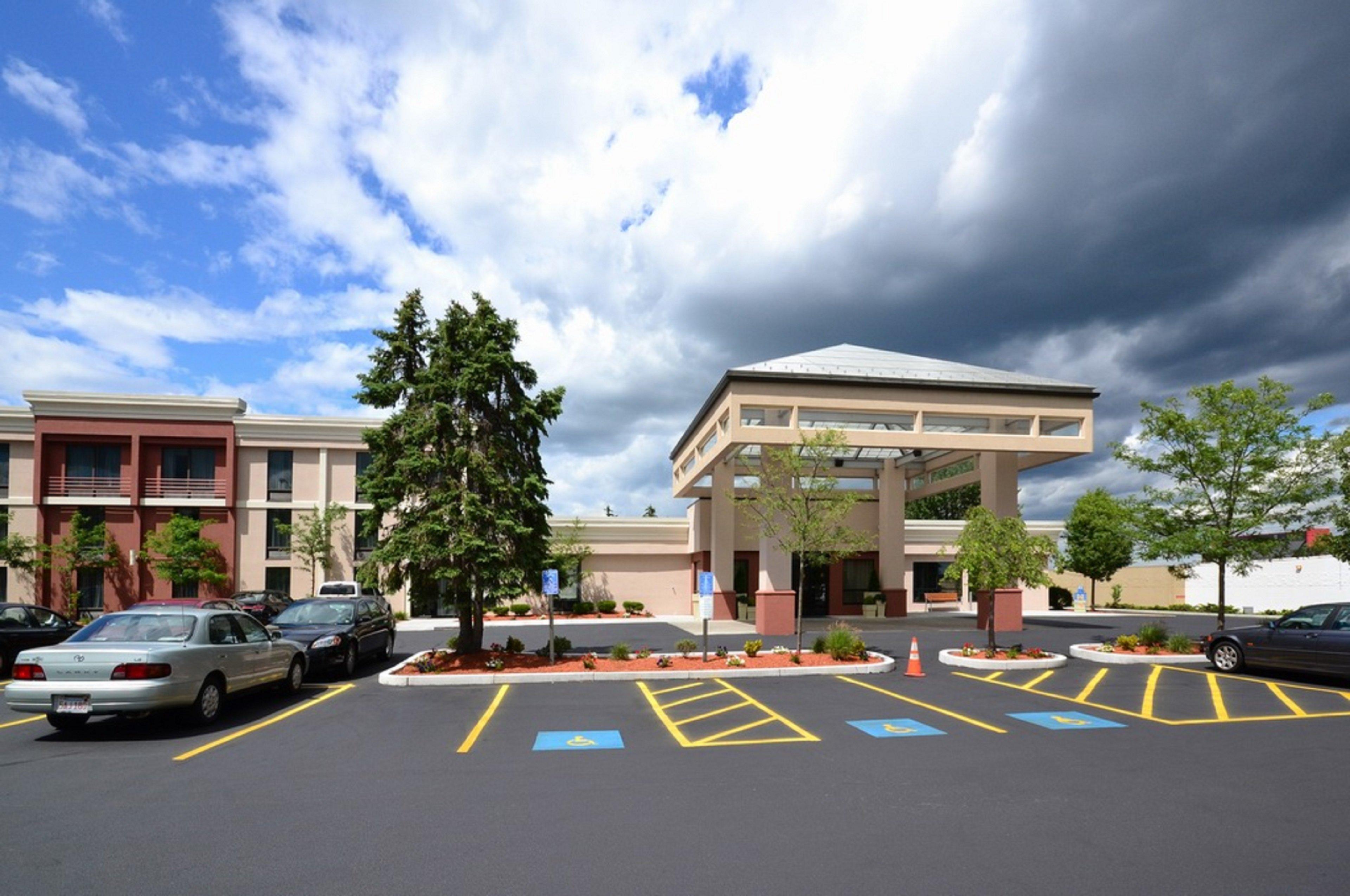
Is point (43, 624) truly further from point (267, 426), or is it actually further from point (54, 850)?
point (267, 426)

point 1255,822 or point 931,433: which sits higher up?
point 931,433

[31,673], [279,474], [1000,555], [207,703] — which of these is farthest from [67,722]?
[279,474]

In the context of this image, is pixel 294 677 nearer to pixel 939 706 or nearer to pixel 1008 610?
pixel 939 706

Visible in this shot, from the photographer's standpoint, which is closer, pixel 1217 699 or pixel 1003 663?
pixel 1217 699

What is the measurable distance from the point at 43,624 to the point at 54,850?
44.1 ft

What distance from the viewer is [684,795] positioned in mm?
7535

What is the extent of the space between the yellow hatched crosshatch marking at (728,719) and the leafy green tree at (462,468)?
4.02 m

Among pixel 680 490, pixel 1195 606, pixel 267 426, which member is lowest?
pixel 1195 606

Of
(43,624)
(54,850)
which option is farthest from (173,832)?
(43,624)

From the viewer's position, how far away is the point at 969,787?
7.84 metres

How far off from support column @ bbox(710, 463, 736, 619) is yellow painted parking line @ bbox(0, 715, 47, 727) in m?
19.9

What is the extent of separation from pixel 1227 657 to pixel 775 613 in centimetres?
1118

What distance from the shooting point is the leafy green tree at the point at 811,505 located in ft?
61.6

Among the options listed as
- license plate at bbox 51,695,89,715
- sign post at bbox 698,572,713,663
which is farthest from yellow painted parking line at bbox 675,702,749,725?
license plate at bbox 51,695,89,715
